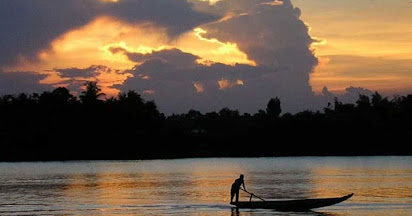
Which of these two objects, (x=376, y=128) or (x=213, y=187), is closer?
(x=213, y=187)

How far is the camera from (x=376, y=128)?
138 m

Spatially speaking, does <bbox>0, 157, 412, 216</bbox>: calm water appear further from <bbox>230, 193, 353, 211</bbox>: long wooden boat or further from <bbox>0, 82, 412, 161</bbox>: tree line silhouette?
<bbox>0, 82, 412, 161</bbox>: tree line silhouette

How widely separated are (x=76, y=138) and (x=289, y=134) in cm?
3514

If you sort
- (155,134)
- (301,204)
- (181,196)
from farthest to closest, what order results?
(155,134) → (181,196) → (301,204)

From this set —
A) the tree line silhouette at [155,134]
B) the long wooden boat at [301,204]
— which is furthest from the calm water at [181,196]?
the tree line silhouette at [155,134]

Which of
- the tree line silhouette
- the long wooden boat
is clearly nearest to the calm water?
the long wooden boat

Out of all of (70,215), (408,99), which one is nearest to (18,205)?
(70,215)

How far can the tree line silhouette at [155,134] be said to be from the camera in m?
136

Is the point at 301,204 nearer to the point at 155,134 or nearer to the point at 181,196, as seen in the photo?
the point at 181,196

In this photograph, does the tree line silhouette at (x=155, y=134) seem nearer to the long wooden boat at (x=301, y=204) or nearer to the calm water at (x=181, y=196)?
the calm water at (x=181, y=196)

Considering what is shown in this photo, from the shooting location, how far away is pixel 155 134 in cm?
14200

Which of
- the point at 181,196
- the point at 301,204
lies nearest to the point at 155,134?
the point at 181,196

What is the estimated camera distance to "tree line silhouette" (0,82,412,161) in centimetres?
13625

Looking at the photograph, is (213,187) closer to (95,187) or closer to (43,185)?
(95,187)
